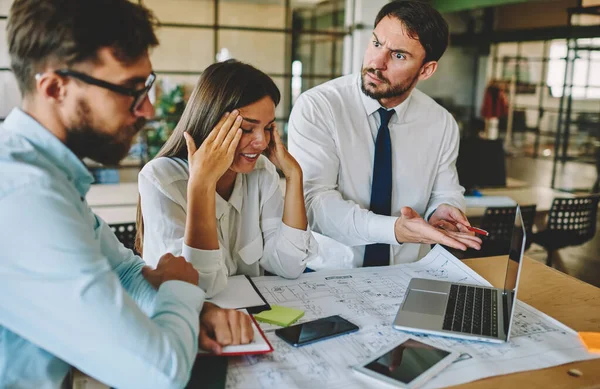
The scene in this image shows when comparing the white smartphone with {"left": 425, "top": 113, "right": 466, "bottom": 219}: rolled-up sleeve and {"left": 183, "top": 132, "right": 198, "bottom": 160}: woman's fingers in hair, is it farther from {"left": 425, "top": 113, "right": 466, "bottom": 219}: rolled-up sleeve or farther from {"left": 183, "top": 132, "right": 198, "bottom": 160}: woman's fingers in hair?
{"left": 425, "top": 113, "right": 466, "bottom": 219}: rolled-up sleeve

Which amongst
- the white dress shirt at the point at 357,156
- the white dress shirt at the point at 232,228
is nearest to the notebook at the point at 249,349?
the white dress shirt at the point at 232,228

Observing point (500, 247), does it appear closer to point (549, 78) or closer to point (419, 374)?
point (419, 374)

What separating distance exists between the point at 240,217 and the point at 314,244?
0.27 metres

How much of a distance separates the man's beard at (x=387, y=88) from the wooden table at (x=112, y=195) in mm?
A: 3925

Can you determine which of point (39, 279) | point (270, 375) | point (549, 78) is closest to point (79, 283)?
point (39, 279)

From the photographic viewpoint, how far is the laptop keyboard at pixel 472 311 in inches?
54.5

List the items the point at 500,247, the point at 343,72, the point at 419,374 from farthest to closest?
the point at 343,72 < the point at 500,247 < the point at 419,374

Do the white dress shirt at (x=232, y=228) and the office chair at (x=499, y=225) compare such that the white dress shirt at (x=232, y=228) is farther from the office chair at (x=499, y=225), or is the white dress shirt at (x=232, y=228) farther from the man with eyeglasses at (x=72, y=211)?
the office chair at (x=499, y=225)

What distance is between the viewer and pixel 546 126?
10.5 m

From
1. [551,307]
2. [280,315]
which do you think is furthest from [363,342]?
[551,307]

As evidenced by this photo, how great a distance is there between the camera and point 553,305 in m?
1.67

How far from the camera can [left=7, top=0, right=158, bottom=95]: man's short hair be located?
0.97 meters

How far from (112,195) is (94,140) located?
5.01m

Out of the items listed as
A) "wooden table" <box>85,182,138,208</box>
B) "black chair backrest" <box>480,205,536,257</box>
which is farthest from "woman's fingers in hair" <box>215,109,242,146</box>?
"wooden table" <box>85,182,138,208</box>
